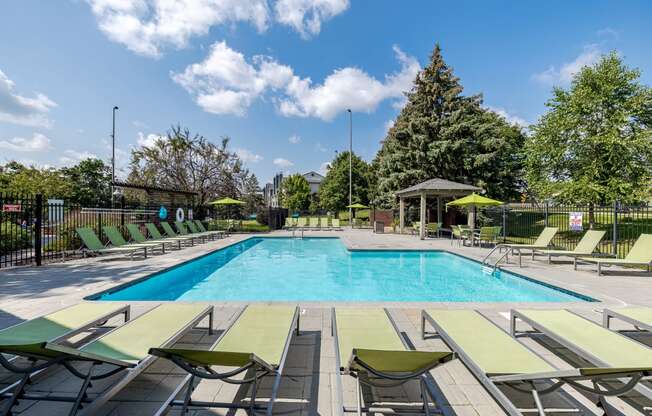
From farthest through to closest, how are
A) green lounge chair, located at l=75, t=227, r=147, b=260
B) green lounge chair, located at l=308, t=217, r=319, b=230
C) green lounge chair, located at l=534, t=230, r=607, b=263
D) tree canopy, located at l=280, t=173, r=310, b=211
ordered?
1. tree canopy, located at l=280, t=173, r=310, b=211
2. green lounge chair, located at l=308, t=217, r=319, b=230
3. green lounge chair, located at l=75, t=227, r=147, b=260
4. green lounge chair, located at l=534, t=230, r=607, b=263

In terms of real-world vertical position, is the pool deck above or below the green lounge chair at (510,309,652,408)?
below

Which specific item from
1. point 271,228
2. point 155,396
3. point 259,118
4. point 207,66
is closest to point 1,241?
point 207,66

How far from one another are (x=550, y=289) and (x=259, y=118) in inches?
868

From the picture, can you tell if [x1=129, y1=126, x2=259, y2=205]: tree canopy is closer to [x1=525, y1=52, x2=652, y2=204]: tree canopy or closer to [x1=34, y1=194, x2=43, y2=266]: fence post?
[x1=34, y1=194, x2=43, y2=266]: fence post

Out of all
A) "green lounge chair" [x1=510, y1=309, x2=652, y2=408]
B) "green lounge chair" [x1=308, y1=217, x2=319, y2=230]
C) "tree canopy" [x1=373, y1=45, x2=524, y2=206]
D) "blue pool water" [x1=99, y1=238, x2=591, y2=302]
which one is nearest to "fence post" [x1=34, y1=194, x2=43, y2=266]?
"blue pool water" [x1=99, y1=238, x2=591, y2=302]

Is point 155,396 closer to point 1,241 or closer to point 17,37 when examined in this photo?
point 17,37

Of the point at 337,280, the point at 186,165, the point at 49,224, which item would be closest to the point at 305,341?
the point at 337,280

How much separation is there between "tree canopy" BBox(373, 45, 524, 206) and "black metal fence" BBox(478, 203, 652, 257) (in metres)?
2.73

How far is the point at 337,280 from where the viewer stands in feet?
29.3

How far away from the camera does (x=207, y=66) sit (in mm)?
13031

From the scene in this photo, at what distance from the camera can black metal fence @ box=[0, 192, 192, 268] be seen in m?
8.31

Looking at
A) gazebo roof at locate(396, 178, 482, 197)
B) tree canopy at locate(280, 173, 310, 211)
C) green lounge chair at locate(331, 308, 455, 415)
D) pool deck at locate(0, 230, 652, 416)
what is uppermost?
→ tree canopy at locate(280, 173, 310, 211)

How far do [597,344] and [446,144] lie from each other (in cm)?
2002

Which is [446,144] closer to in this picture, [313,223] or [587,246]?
[313,223]
